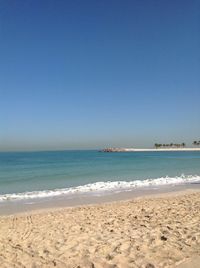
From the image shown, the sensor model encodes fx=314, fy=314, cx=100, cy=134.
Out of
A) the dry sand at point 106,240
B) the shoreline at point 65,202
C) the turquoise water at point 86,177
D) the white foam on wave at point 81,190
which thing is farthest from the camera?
the turquoise water at point 86,177

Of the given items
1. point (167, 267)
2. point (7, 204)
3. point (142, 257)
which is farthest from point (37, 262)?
point (7, 204)

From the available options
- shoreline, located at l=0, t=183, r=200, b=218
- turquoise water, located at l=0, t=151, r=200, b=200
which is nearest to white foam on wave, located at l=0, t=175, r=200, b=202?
turquoise water, located at l=0, t=151, r=200, b=200

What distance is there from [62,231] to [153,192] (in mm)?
9374

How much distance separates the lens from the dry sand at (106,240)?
5.44 metres

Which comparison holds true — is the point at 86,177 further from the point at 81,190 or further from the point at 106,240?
the point at 106,240

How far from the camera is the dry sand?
5438mm

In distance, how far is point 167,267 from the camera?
5004 mm

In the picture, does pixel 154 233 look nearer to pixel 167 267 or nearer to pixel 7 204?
pixel 167 267

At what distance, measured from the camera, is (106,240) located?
21.5ft

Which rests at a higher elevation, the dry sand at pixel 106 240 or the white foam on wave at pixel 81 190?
the dry sand at pixel 106 240

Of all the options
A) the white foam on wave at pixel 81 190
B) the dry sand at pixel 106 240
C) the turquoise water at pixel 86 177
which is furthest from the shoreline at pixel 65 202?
the dry sand at pixel 106 240

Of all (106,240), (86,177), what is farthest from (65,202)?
(86,177)

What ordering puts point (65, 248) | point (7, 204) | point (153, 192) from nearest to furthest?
point (65, 248) → point (7, 204) → point (153, 192)

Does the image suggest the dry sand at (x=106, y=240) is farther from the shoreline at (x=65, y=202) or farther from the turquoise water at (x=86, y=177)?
the turquoise water at (x=86, y=177)
